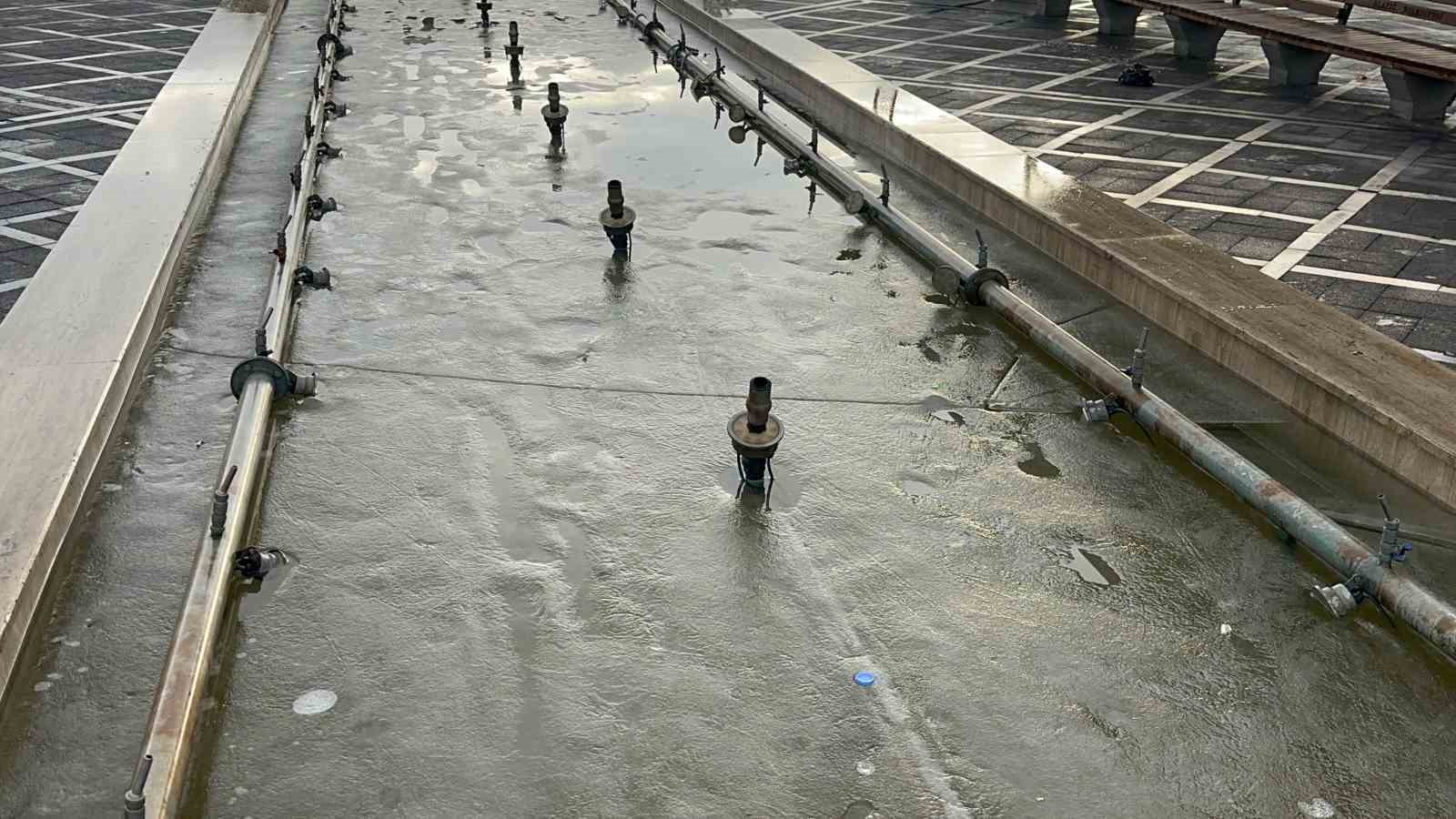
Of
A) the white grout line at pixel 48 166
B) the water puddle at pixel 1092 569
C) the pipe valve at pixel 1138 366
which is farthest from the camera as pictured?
the white grout line at pixel 48 166

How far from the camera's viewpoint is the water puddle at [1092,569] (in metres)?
4.75

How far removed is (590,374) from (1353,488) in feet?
11.4

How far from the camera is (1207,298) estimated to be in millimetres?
6469

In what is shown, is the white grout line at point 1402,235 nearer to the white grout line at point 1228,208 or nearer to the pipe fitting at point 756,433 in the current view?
the white grout line at point 1228,208

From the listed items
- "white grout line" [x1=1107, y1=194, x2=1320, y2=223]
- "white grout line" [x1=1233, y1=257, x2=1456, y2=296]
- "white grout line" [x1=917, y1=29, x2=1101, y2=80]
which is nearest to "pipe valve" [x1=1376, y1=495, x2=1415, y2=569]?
"white grout line" [x1=1233, y1=257, x2=1456, y2=296]

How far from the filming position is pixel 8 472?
496 centimetres

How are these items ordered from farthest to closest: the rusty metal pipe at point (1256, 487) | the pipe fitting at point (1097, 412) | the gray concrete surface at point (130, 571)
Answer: the pipe fitting at point (1097, 412), the rusty metal pipe at point (1256, 487), the gray concrete surface at point (130, 571)

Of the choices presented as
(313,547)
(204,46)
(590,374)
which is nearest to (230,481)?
(313,547)

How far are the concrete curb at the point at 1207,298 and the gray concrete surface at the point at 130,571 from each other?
469cm

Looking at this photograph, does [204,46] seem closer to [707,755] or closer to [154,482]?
[154,482]

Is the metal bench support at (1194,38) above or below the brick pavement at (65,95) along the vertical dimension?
above

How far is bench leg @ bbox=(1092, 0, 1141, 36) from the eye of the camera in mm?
15117

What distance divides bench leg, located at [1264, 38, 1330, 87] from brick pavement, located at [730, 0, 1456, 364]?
228mm

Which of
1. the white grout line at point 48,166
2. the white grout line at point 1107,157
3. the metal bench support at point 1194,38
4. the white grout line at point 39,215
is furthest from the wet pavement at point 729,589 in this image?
the metal bench support at point 1194,38
